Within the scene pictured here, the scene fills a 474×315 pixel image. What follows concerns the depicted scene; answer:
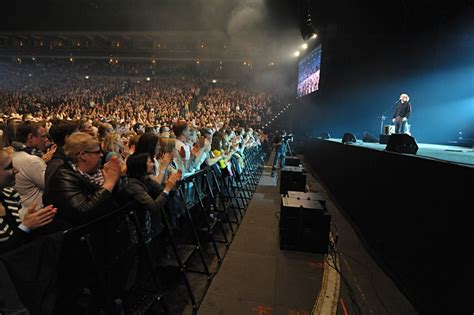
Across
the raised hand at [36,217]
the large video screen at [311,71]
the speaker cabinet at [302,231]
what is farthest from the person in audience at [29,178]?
the large video screen at [311,71]

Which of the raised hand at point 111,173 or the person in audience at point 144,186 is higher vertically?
the raised hand at point 111,173

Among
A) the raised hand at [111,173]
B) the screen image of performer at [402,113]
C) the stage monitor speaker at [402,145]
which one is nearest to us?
the raised hand at [111,173]

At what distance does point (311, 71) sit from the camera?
14938mm

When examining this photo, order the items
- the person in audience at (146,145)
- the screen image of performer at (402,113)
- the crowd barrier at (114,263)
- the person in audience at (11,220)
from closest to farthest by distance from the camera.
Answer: the person in audience at (11,220), the crowd barrier at (114,263), the person in audience at (146,145), the screen image of performer at (402,113)

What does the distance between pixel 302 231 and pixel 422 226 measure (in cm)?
166

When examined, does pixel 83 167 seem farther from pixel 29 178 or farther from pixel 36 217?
pixel 29 178

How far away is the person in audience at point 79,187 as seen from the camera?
1775 millimetres

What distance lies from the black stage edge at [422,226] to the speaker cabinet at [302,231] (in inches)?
32.8

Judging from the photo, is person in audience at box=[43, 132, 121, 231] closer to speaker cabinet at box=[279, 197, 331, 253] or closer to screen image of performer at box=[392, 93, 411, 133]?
speaker cabinet at box=[279, 197, 331, 253]

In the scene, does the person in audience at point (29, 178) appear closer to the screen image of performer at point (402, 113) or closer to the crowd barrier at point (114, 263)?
the crowd barrier at point (114, 263)

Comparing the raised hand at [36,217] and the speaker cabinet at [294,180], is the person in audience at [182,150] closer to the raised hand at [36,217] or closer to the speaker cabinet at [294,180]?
the raised hand at [36,217]

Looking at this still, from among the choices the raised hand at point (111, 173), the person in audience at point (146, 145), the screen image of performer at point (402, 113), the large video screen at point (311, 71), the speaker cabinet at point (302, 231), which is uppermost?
the large video screen at point (311, 71)

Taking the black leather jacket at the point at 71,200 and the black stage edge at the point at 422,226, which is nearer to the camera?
the black leather jacket at the point at 71,200

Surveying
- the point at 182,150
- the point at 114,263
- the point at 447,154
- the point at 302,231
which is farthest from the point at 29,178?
the point at 447,154
